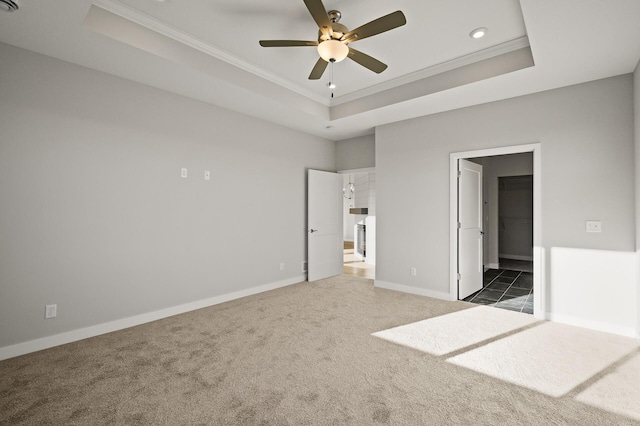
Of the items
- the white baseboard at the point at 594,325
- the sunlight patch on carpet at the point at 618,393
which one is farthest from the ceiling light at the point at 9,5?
the white baseboard at the point at 594,325

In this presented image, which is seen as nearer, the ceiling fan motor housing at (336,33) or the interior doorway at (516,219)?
the ceiling fan motor housing at (336,33)

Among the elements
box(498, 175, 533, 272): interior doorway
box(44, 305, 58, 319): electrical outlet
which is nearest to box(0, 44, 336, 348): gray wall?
box(44, 305, 58, 319): electrical outlet

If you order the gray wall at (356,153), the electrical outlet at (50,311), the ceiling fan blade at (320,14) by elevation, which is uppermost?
the ceiling fan blade at (320,14)

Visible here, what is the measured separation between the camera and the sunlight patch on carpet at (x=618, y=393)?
198 centimetres

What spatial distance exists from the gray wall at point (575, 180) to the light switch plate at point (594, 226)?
0.14 feet

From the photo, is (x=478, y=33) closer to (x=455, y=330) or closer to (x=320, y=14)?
(x=320, y=14)

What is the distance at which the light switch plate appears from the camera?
323 centimetres

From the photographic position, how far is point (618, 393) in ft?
7.00

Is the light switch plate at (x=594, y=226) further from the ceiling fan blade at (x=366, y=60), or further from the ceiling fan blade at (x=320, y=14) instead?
the ceiling fan blade at (x=320, y=14)

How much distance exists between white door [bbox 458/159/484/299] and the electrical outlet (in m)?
4.66

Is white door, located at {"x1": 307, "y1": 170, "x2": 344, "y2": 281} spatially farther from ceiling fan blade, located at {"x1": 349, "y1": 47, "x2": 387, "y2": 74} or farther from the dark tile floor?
ceiling fan blade, located at {"x1": 349, "y1": 47, "x2": 387, "y2": 74}

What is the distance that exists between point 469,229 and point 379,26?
341 centimetres

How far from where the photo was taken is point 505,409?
6.42 ft

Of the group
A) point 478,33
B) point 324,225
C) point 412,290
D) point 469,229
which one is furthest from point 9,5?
point 469,229
